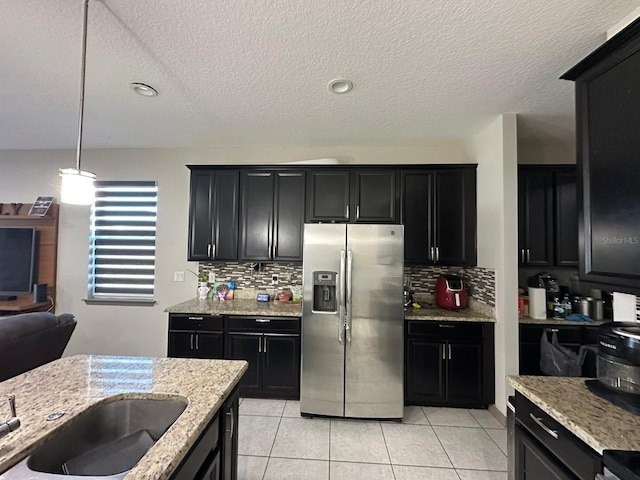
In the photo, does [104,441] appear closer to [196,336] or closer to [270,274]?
[196,336]

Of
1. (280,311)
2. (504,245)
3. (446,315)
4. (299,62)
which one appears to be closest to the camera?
(299,62)

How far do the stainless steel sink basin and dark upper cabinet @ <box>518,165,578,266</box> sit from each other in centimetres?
335

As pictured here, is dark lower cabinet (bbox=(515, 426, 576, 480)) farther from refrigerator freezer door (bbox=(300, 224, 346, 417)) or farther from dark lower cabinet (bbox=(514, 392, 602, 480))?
refrigerator freezer door (bbox=(300, 224, 346, 417))

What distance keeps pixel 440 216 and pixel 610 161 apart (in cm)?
168

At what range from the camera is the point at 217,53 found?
5.83ft

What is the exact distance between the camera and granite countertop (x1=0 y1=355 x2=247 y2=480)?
0.81m

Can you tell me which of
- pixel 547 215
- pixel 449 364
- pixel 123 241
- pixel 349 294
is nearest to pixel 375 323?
pixel 349 294

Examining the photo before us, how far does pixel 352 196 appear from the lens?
3.10 m

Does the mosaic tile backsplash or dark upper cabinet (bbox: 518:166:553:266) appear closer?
dark upper cabinet (bbox: 518:166:553:266)

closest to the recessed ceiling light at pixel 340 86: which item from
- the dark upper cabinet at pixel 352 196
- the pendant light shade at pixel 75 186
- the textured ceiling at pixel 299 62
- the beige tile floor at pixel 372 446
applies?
the textured ceiling at pixel 299 62

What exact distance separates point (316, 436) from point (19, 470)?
198 cm

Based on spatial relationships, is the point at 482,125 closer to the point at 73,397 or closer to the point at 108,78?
the point at 108,78

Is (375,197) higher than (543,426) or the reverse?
higher

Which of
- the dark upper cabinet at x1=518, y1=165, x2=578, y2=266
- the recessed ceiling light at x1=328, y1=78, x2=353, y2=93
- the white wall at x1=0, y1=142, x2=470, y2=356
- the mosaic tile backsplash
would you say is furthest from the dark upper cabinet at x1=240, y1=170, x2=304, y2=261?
the dark upper cabinet at x1=518, y1=165, x2=578, y2=266
